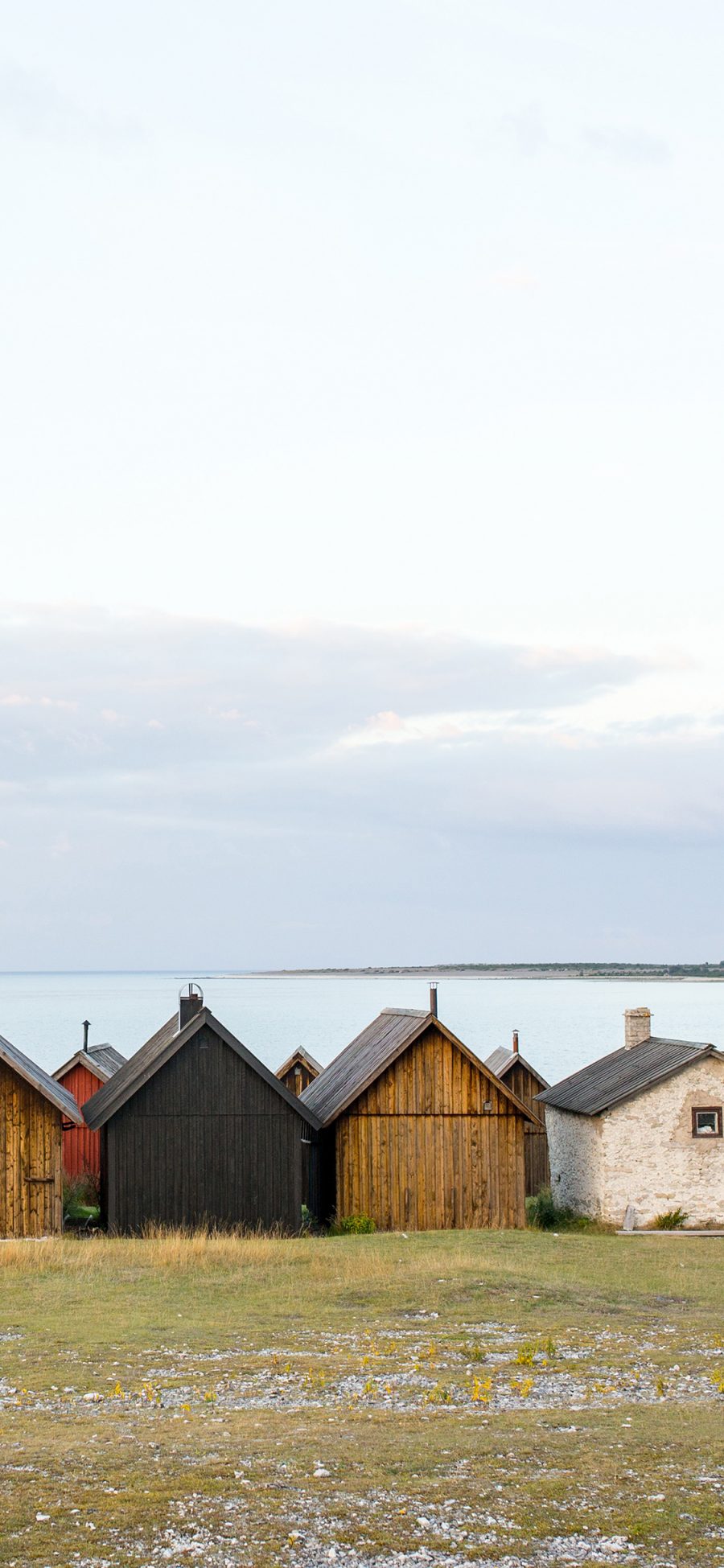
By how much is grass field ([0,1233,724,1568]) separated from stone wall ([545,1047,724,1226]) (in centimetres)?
1294

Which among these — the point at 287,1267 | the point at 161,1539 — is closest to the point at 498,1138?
the point at 287,1267

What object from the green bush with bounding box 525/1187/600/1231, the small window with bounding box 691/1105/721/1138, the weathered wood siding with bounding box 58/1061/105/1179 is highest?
the small window with bounding box 691/1105/721/1138

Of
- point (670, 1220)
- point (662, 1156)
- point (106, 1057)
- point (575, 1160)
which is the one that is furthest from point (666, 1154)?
point (106, 1057)

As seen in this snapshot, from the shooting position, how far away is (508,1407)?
45.8 ft

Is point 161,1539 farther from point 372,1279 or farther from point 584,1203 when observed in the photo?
point 584,1203

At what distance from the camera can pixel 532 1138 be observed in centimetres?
4956

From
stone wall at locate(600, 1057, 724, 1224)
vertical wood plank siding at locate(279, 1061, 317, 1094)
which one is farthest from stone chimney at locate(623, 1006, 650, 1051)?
vertical wood plank siding at locate(279, 1061, 317, 1094)

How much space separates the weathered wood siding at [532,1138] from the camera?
48844 millimetres

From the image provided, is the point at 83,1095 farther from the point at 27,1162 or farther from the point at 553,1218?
the point at 553,1218

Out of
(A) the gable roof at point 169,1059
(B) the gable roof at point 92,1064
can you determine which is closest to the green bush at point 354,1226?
(A) the gable roof at point 169,1059

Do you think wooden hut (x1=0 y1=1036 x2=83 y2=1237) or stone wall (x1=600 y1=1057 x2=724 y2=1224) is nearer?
wooden hut (x1=0 y1=1036 x2=83 y2=1237)

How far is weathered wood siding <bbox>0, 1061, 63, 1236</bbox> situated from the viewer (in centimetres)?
3158

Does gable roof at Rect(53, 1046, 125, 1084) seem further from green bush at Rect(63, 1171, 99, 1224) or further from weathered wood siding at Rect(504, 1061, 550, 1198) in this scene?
weathered wood siding at Rect(504, 1061, 550, 1198)

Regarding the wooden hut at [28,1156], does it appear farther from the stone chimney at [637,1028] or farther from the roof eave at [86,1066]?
the stone chimney at [637,1028]
